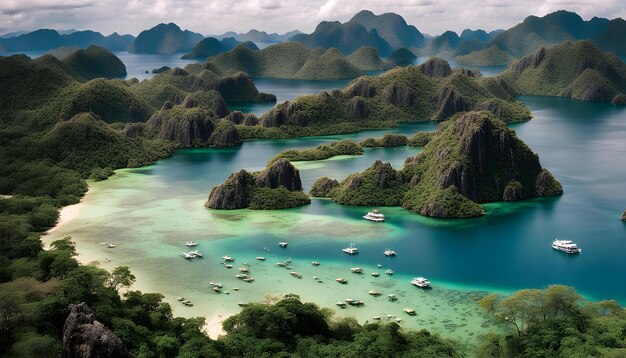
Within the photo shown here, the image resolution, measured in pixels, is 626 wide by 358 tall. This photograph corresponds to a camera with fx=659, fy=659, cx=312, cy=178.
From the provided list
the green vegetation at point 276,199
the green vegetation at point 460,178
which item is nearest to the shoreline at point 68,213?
the green vegetation at point 276,199

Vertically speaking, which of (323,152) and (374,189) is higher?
(374,189)

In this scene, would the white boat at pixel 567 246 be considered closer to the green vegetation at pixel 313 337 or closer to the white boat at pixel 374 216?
the white boat at pixel 374 216

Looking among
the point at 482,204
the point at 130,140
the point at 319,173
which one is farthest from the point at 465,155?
the point at 130,140

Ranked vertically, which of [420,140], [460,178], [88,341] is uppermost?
[460,178]

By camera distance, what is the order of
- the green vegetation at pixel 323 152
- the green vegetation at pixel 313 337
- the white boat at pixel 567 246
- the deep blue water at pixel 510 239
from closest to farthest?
the green vegetation at pixel 313 337, the deep blue water at pixel 510 239, the white boat at pixel 567 246, the green vegetation at pixel 323 152

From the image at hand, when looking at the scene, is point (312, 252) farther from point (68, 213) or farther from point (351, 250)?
point (68, 213)

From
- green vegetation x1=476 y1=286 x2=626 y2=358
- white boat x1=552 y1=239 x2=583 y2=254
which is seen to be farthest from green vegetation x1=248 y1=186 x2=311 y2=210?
green vegetation x1=476 y1=286 x2=626 y2=358

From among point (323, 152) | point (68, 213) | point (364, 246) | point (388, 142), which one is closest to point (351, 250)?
point (364, 246)
